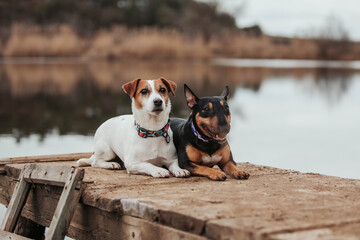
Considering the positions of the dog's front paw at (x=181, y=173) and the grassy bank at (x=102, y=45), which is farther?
the grassy bank at (x=102, y=45)

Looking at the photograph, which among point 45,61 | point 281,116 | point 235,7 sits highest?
point 235,7

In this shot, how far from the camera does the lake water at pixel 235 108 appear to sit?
11570mm

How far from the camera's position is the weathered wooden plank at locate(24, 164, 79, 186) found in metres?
4.79

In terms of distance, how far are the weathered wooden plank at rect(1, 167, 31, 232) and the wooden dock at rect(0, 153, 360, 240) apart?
0.15 metres

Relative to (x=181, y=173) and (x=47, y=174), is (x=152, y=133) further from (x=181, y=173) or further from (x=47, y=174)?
(x=47, y=174)

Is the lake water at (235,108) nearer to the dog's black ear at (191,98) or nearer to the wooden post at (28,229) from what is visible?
the wooden post at (28,229)

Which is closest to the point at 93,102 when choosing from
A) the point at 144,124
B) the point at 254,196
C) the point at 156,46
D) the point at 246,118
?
the point at 246,118

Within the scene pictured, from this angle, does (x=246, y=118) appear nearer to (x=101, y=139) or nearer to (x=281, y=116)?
(x=281, y=116)

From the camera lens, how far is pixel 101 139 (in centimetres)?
604

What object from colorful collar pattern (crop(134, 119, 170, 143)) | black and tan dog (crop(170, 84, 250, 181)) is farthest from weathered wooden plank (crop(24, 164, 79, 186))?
black and tan dog (crop(170, 84, 250, 181))

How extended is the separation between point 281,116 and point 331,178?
1160 cm

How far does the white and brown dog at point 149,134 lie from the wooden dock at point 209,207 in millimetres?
162

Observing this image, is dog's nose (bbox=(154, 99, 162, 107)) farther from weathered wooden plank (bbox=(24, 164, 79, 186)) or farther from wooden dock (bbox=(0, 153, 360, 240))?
weathered wooden plank (bbox=(24, 164, 79, 186))

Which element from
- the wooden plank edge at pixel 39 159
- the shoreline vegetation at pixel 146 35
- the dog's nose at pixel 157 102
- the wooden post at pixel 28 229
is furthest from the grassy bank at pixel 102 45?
the dog's nose at pixel 157 102
